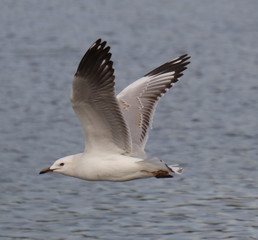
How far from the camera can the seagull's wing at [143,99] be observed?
30.2ft

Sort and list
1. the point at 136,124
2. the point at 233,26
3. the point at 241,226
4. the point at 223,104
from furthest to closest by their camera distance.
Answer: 1. the point at 233,26
2. the point at 223,104
3. the point at 241,226
4. the point at 136,124

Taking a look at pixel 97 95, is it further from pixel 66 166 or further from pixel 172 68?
pixel 172 68

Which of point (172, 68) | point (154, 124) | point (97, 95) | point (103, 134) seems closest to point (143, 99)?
point (172, 68)

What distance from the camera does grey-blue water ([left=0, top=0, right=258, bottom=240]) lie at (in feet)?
34.3

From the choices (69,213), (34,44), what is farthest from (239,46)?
(69,213)

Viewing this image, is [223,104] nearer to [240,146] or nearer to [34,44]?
[240,146]

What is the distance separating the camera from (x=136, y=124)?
9344 millimetres

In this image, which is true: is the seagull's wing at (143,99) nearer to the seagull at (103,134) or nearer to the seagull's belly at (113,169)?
the seagull at (103,134)

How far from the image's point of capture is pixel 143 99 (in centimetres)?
980

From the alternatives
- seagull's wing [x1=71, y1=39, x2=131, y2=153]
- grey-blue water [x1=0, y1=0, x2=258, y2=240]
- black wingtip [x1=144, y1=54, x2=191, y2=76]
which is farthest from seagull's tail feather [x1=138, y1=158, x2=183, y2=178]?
black wingtip [x1=144, y1=54, x2=191, y2=76]

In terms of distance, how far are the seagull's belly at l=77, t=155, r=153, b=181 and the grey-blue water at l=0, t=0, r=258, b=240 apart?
1479mm

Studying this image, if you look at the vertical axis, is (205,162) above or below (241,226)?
above

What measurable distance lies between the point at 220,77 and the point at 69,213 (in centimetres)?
782

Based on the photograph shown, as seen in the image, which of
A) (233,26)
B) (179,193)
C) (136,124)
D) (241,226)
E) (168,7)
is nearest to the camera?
(136,124)
